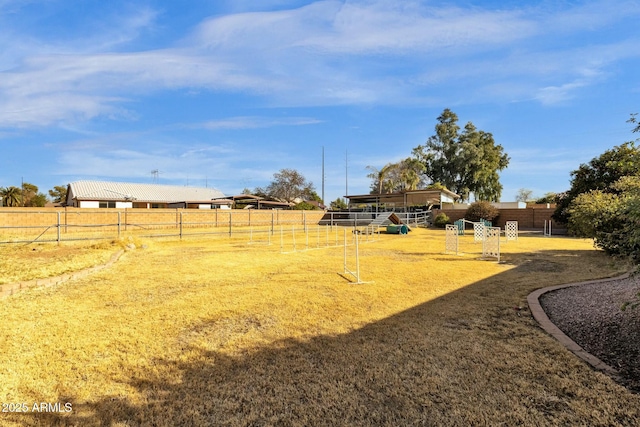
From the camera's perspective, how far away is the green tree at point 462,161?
4516 cm

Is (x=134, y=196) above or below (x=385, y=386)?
above

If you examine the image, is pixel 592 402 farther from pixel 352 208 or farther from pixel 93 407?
pixel 352 208

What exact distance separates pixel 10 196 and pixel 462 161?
184 ft

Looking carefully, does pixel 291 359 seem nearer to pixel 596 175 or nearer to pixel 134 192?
pixel 596 175

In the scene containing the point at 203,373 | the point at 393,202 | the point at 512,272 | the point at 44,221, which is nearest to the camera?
the point at 203,373

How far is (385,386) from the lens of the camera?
3.08m

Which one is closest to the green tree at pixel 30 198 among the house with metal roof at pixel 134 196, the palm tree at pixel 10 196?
the palm tree at pixel 10 196

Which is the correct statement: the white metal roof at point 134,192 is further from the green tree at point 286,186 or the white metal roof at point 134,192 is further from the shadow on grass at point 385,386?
the shadow on grass at point 385,386

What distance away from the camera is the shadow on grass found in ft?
8.64

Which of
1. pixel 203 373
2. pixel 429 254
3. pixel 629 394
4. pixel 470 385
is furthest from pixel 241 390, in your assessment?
pixel 429 254

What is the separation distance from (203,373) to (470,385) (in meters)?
2.57

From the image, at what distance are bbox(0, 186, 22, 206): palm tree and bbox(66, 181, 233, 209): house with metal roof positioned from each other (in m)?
5.72

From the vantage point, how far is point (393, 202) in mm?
38594

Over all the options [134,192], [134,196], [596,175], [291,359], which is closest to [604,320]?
[291,359]
